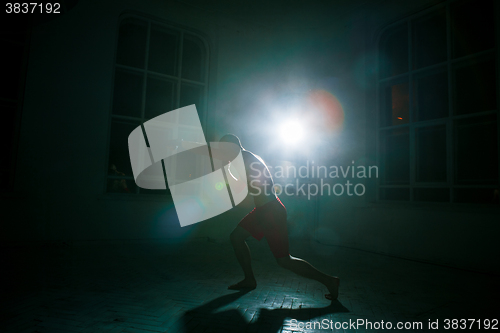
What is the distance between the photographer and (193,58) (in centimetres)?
841

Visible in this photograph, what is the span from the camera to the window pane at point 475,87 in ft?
18.3

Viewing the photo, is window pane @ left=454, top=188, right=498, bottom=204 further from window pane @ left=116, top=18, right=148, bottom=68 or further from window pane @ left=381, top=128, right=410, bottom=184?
window pane @ left=116, top=18, right=148, bottom=68

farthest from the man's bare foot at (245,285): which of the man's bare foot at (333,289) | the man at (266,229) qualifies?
the man's bare foot at (333,289)

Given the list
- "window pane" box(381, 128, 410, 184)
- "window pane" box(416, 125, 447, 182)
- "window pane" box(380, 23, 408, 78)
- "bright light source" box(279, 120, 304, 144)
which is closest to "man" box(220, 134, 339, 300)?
"window pane" box(416, 125, 447, 182)

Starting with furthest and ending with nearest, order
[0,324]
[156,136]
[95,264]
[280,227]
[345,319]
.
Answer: [156,136], [95,264], [280,227], [345,319], [0,324]

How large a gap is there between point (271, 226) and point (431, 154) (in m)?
4.41

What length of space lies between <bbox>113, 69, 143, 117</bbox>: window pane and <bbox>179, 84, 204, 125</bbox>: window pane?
A: 1043mm

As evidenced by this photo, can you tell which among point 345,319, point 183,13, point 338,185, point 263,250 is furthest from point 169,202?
point 345,319

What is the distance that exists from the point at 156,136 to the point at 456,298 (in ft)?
21.1

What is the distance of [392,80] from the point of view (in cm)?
721

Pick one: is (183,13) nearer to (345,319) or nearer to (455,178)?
(455,178)

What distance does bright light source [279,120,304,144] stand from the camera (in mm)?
8961

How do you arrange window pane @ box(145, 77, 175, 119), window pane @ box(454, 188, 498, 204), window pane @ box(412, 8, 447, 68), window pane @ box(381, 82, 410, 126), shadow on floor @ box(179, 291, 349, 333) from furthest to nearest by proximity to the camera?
window pane @ box(145, 77, 175, 119)
window pane @ box(381, 82, 410, 126)
window pane @ box(412, 8, 447, 68)
window pane @ box(454, 188, 498, 204)
shadow on floor @ box(179, 291, 349, 333)

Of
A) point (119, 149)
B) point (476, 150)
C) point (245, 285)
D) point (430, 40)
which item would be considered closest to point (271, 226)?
point (245, 285)
